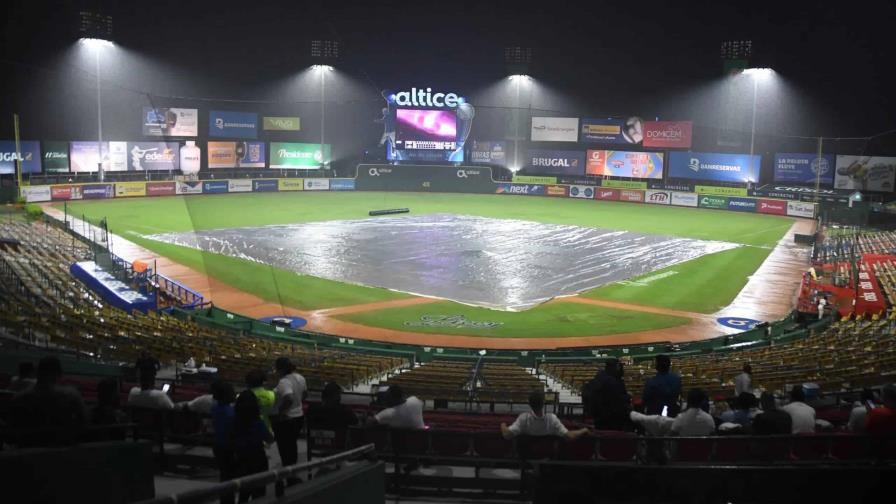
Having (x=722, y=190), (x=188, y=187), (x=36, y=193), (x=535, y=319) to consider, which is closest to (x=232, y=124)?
(x=188, y=187)

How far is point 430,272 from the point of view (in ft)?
111

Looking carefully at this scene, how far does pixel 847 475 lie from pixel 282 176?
71112mm

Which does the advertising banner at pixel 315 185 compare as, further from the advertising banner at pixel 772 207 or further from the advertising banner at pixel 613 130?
the advertising banner at pixel 772 207

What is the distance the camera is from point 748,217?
194 feet

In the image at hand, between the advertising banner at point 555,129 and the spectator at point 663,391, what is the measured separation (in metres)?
68.5

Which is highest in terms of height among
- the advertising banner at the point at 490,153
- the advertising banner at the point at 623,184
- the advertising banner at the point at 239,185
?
the advertising banner at the point at 490,153

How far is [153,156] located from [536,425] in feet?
215

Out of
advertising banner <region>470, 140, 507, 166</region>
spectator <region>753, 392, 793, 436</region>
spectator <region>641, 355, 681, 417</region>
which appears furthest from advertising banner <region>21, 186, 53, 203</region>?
spectator <region>753, 392, 793, 436</region>

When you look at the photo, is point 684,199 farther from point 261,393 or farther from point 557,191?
point 261,393

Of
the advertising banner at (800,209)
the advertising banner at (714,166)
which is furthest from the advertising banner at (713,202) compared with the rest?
the advertising banner at (800,209)

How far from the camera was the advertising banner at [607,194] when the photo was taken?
70562mm

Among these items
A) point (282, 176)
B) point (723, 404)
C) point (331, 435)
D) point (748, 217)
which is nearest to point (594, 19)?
point (748, 217)

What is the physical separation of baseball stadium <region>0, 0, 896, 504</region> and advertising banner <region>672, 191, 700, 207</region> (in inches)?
7.8

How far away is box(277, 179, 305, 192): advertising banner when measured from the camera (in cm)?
7244
